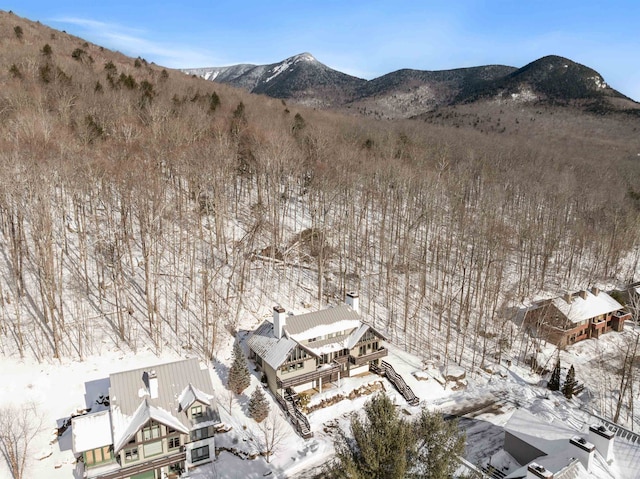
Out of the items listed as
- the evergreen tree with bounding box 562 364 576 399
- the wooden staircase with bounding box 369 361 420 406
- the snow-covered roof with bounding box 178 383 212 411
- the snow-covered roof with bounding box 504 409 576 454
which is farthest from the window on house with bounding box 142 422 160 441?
the evergreen tree with bounding box 562 364 576 399

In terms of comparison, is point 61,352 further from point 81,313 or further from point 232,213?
point 232,213

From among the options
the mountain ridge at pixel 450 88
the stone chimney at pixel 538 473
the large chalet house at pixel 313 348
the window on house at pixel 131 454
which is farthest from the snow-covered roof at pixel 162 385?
the mountain ridge at pixel 450 88

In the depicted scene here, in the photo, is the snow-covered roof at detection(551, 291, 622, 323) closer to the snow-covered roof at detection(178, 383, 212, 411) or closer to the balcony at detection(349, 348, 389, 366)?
the balcony at detection(349, 348, 389, 366)

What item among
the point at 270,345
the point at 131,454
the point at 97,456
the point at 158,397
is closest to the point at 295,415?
the point at 270,345

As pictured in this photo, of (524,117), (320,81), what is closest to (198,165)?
(524,117)

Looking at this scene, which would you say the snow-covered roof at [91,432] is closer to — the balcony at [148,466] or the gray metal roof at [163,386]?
the gray metal roof at [163,386]

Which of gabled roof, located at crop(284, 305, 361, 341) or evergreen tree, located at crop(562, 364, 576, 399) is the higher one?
gabled roof, located at crop(284, 305, 361, 341)
